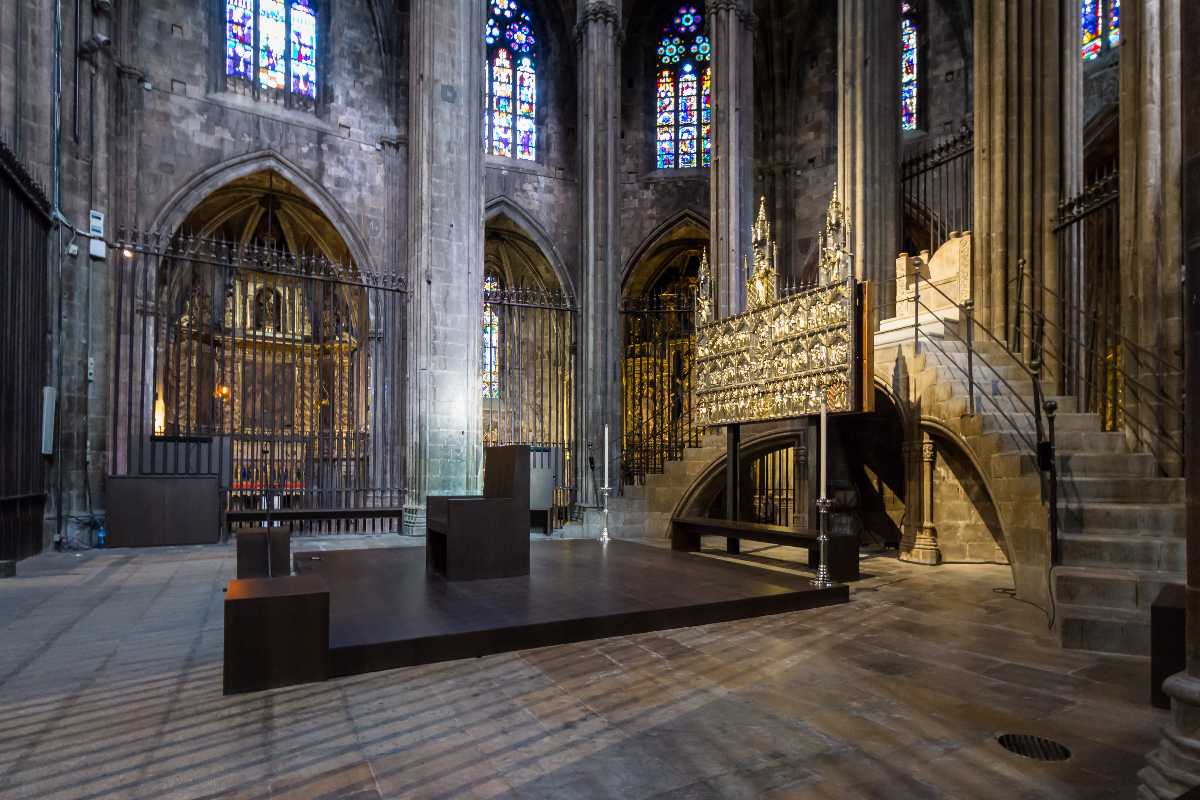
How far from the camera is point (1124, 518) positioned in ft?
17.6

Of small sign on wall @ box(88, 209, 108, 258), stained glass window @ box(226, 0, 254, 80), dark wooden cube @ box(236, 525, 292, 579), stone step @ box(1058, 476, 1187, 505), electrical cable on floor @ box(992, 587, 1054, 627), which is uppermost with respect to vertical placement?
stained glass window @ box(226, 0, 254, 80)

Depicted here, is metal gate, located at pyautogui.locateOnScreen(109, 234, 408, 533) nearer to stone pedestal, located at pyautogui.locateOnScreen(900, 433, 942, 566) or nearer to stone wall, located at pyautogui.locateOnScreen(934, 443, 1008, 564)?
stone pedestal, located at pyautogui.locateOnScreen(900, 433, 942, 566)

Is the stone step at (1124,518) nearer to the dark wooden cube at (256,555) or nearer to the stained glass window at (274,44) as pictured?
the dark wooden cube at (256,555)

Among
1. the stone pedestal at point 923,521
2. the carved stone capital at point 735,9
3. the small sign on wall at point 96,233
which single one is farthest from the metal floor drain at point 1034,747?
the carved stone capital at point 735,9

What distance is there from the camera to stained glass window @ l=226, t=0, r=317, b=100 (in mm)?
16625

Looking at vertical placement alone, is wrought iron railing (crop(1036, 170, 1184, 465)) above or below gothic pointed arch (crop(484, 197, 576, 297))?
below

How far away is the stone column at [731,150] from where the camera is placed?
45.9 ft

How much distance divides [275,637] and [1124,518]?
5509 mm

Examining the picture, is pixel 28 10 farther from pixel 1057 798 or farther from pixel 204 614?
pixel 1057 798

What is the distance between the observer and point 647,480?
1180cm

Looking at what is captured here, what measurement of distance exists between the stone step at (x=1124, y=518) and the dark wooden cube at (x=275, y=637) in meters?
5.04

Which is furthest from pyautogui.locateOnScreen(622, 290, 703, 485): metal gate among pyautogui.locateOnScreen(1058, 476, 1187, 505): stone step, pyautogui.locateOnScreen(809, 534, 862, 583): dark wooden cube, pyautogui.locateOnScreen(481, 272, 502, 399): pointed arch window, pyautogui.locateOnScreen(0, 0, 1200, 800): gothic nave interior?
pyautogui.locateOnScreen(1058, 476, 1187, 505): stone step

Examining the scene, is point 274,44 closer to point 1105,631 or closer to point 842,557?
point 842,557

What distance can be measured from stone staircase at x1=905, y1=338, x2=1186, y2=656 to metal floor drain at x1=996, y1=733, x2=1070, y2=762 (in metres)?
1.72
